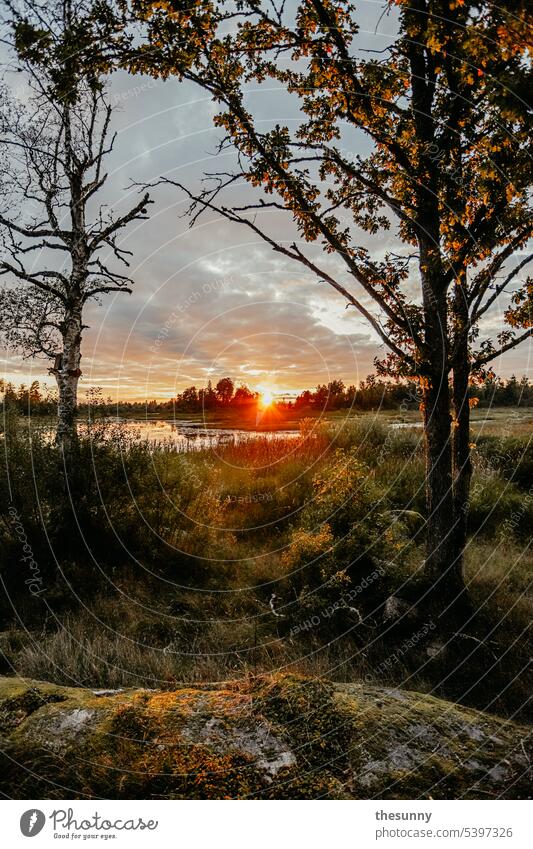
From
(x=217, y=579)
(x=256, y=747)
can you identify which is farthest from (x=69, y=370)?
(x=256, y=747)

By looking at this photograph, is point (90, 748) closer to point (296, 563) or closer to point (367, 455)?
point (296, 563)

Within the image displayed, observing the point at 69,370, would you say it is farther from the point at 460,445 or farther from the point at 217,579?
the point at 460,445

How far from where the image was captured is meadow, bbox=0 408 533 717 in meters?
4.76

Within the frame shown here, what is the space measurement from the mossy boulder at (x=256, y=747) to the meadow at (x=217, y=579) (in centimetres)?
223

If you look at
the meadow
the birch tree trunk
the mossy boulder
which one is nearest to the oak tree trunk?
the meadow

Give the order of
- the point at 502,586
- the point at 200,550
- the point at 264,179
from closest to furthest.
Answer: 1. the point at 264,179
2. the point at 502,586
3. the point at 200,550

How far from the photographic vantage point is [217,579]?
25.1 feet

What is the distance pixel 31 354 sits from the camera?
11688 mm

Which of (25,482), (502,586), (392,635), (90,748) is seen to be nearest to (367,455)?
(502,586)

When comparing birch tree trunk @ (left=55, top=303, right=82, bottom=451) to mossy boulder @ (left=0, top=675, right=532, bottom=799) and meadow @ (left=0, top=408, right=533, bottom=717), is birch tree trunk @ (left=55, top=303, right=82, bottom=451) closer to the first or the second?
meadow @ (left=0, top=408, right=533, bottom=717)

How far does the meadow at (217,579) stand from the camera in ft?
15.6

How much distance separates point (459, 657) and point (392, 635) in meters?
0.79

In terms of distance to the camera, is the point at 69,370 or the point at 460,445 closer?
the point at 460,445

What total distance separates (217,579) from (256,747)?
5839 millimetres
